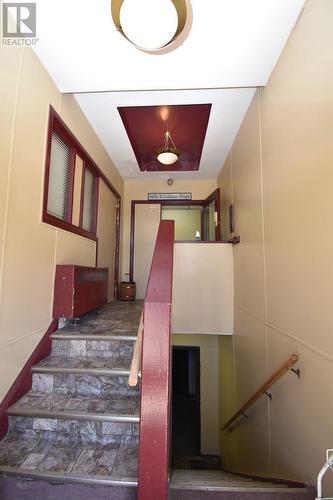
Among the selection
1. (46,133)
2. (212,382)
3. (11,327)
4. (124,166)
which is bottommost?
(212,382)

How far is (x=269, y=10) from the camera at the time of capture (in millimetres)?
1645

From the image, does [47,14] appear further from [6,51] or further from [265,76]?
[265,76]

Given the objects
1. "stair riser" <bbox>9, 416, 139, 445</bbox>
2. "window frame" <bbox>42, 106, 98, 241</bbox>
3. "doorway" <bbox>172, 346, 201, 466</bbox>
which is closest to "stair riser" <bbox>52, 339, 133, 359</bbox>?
"stair riser" <bbox>9, 416, 139, 445</bbox>

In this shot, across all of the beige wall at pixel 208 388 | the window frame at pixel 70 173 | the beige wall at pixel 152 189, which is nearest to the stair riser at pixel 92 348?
the window frame at pixel 70 173

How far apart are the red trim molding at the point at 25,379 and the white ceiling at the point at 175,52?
2282 millimetres

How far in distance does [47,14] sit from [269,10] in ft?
4.81

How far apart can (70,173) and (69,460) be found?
256 centimetres

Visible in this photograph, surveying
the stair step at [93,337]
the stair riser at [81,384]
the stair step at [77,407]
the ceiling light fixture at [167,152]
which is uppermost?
the ceiling light fixture at [167,152]

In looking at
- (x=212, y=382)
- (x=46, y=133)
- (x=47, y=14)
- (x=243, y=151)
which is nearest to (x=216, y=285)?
(x=243, y=151)

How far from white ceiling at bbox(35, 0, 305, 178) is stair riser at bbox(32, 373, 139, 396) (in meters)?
2.54

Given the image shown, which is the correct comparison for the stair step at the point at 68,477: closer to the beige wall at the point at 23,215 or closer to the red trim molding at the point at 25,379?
the red trim molding at the point at 25,379

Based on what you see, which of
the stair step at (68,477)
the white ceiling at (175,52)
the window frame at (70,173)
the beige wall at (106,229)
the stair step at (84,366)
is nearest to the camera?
the stair step at (68,477)

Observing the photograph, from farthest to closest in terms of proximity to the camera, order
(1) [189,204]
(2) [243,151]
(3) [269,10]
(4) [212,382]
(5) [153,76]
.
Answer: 1. (1) [189,204]
2. (4) [212,382]
3. (2) [243,151]
4. (5) [153,76]
5. (3) [269,10]

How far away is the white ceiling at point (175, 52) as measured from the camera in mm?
1649
